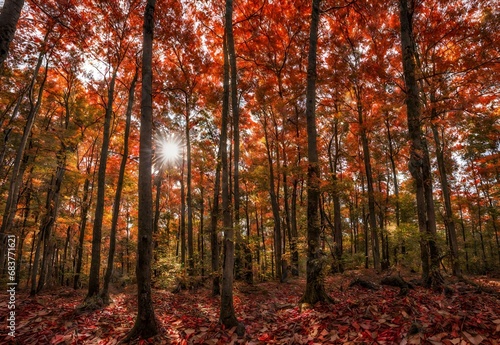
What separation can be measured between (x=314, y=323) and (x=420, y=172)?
539cm

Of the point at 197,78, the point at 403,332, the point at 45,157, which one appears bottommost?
the point at 403,332

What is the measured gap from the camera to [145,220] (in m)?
4.99

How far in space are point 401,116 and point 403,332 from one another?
42.1ft

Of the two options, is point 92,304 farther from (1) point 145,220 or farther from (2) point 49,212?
(2) point 49,212

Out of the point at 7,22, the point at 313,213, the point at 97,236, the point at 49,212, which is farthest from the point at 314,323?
the point at 49,212

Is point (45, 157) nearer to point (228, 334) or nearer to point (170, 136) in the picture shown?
point (170, 136)

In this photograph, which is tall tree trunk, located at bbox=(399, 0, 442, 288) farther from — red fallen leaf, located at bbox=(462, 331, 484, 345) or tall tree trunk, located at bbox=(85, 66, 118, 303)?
tall tree trunk, located at bbox=(85, 66, 118, 303)

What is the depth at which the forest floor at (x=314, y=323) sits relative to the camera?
3588 mm

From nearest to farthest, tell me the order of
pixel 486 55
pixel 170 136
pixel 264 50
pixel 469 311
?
pixel 469 311, pixel 486 55, pixel 264 50, pixel 170 136

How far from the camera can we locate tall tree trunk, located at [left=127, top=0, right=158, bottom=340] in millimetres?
4809

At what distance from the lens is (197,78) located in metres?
12.7

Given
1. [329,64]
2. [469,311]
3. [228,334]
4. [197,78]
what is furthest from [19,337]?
[329,64]

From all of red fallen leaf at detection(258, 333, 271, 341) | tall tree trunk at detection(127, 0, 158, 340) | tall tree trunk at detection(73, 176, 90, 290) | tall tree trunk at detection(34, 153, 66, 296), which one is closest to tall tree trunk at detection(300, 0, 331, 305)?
red fallen leaf at detection(258, 333, 271, 341)

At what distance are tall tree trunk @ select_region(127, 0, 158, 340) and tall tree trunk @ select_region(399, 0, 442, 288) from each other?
6753 millimetres
